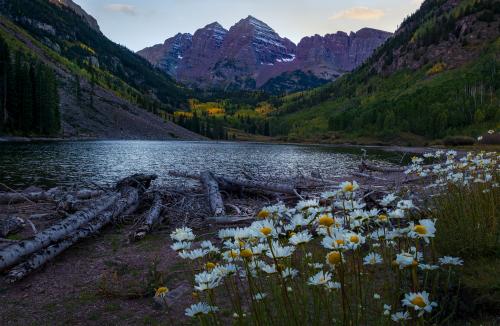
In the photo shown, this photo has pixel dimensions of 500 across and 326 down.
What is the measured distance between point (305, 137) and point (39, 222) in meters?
159

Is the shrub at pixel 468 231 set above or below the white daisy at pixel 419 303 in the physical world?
below

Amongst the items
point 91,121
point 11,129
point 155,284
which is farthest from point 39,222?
point 91,121

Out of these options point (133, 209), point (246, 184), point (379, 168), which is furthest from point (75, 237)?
point (379, 168)

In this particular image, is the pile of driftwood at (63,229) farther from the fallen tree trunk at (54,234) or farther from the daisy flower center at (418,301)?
the daisy flower center at (418,301)

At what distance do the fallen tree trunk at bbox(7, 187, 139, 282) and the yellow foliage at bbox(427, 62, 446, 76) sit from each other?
187 m

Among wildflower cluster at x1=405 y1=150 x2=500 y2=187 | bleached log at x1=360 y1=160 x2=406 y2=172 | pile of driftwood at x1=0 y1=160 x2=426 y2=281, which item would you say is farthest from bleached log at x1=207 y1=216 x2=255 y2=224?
bleached log at x1=360 y1=160 x2=406 y2=172

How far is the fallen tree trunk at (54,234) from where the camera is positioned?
8.07 m

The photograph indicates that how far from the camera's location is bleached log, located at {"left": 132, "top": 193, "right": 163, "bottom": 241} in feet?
35.8

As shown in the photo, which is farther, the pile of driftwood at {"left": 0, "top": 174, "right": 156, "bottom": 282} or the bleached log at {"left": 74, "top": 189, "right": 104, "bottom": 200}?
the bleached log at {"left": 74, "top": 189, "right": 104, "bottom": 200}

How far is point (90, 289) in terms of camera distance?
7.44 metres

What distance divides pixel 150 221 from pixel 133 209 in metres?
2.66

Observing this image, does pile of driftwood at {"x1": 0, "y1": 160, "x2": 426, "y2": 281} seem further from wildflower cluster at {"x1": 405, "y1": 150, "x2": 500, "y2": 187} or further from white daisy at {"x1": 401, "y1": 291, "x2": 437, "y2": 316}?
white daisy at {"x1": 401, "y1": 291, "x2": 437, "y2": 316}

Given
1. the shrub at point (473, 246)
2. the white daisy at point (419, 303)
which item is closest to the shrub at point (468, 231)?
the shrub at point (473, 246)

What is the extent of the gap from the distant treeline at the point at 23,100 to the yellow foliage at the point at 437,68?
167 meters
